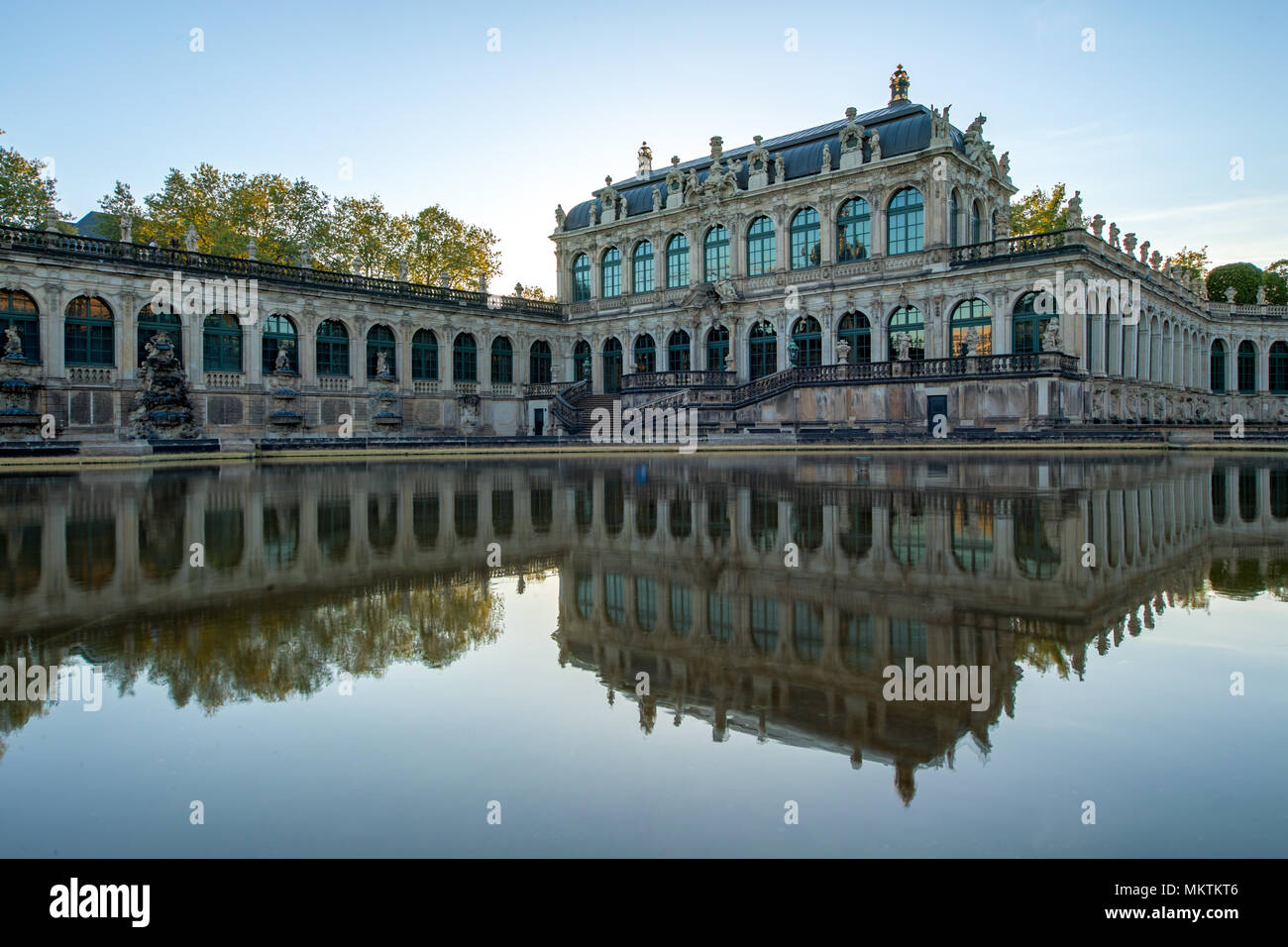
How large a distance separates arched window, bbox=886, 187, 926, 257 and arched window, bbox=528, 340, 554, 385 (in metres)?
24.3

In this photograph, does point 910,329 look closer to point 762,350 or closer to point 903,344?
point 903,344

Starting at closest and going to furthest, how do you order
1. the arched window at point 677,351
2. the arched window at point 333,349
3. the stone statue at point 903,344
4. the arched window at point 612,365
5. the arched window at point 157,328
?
the arched window at point 157,328, the stone statue at point 903,344, the arched window at point 333,349, the arched window at point 677,351, the arched window at point 612,365

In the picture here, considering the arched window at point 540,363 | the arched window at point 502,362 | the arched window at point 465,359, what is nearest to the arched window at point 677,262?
the arched window at point 540,363

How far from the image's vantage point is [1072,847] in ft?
8.05

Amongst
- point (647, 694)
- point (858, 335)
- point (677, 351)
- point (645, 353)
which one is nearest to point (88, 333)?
point (645, 353)

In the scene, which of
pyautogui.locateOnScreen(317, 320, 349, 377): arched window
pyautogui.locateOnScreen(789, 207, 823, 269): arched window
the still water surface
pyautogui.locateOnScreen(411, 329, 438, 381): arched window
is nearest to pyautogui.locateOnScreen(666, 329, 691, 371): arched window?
pyautogui.locateOnScreen(789, 207, 823, 269): arched window

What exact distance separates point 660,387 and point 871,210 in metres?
14.6

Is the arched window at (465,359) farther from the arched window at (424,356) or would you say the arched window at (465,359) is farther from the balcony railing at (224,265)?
the balcony railing at (224,265)

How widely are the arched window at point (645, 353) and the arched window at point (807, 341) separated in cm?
1088

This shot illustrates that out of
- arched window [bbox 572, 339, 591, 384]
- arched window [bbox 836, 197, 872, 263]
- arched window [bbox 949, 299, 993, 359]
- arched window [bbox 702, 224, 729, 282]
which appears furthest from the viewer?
arched window [bbox 572, 339, 591, 384]

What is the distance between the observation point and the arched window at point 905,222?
4122 cm

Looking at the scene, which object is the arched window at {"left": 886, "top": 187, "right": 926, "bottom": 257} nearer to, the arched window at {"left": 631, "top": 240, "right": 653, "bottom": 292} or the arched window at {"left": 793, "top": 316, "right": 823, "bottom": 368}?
the arched window at {"left": 793, "top": 316, "right": 823, "bottom": 368}

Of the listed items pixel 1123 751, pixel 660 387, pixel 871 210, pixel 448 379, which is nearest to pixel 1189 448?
pixel 871 210

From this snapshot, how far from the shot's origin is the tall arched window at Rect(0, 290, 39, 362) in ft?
109
